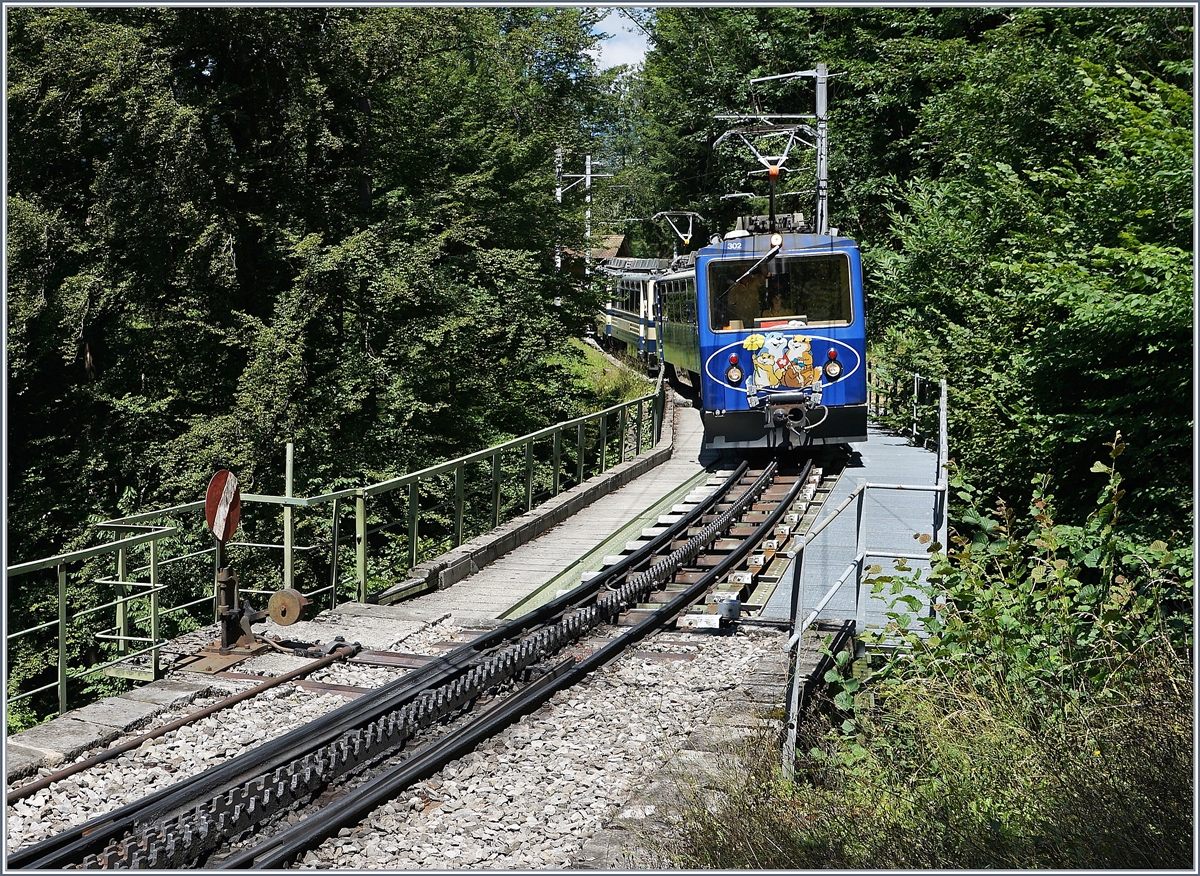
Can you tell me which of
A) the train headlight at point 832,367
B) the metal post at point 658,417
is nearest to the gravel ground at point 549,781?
the train headlight at point 832,367

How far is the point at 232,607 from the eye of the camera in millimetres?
8945

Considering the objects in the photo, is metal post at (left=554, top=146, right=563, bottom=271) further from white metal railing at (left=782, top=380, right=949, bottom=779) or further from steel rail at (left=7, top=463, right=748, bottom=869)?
white metal railing at (left=782, top=380, right=949, bottom=779)

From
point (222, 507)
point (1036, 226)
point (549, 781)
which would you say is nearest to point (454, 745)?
point (549, 781)

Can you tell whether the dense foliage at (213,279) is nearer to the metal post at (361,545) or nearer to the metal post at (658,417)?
the metal post at (658,417)

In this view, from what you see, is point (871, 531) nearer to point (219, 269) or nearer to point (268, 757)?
point (268, 757)

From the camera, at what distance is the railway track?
5.29 metres

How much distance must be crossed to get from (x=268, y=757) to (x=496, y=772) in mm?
1297

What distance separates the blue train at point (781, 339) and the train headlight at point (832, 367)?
0.04 feet

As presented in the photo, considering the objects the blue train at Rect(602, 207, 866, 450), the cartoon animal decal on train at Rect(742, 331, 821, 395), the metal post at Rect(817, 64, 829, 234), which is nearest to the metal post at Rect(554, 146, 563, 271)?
the metal post at Rect(817, 64, 829, 234)

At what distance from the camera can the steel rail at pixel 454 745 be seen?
5340mm

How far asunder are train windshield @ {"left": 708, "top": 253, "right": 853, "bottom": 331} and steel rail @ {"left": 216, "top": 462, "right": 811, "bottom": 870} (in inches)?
187

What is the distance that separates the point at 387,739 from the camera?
22.3ft

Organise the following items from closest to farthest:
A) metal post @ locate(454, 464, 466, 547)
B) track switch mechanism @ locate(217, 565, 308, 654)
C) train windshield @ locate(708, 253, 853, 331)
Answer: track switch mechanism @ locate(217, 565, 308, 654)
metal post @ locate(454, 464, 466, 547)
train windshield @ locate(708, 253, 853, 331)

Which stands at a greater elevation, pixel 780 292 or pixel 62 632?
pixel 780 292
